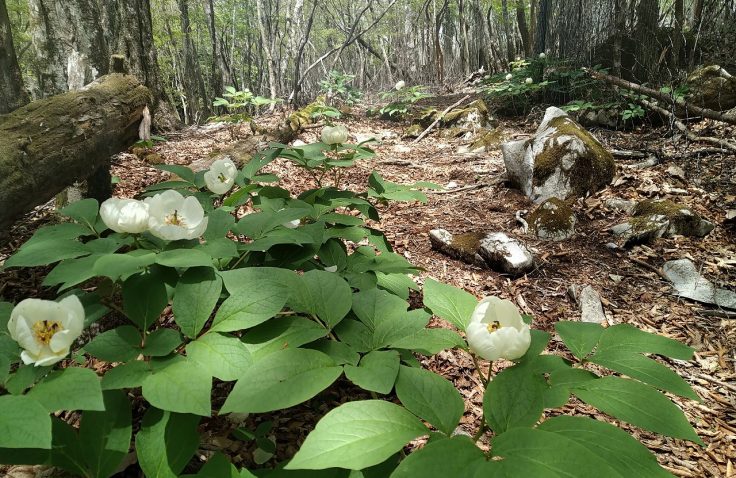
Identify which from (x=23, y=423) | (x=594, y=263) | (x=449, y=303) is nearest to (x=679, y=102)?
(x=594, y=263)

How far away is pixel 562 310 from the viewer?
240 cm

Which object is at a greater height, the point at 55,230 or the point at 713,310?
the point at 55,230

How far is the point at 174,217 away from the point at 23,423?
1.99 ft

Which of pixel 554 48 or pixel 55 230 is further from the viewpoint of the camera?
pixel 554 48

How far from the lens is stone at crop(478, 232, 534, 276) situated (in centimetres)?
271

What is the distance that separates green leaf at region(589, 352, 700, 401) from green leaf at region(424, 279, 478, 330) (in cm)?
29

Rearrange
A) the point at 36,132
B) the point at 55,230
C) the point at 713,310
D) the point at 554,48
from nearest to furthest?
the point at 55,230 < the point at 36,132 < the point at 713,310 < the point at 554,48

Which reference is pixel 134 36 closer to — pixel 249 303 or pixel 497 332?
pixel 249 303

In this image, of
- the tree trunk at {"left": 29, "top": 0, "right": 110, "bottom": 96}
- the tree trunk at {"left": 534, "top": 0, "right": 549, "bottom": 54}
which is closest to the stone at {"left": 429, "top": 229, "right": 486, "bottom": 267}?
the tree trunk at {"left": 29, "top": 0, "right": 110, "bottom": 96}

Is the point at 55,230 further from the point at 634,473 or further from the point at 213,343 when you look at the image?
the point at 634,473

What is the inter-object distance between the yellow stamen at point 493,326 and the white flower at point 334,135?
1.32 meters

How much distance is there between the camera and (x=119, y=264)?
0.92m

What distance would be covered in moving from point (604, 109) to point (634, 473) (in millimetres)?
5971

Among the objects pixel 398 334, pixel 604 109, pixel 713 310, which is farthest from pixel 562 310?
Result: pixel 604 109
